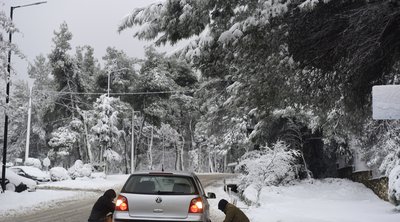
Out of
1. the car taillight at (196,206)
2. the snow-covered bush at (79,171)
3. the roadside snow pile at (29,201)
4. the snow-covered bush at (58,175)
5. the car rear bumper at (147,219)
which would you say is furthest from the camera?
the snow-covered bush at (79,171)

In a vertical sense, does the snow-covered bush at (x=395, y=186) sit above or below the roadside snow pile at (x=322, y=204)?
above

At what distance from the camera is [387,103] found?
5141 millimetres

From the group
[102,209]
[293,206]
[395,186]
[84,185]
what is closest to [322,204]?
[293,206]

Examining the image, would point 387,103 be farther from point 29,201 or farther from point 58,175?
point 58,175

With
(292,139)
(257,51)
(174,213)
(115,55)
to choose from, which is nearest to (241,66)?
(257,51)

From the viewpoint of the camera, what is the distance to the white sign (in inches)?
201

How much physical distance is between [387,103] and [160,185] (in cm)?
514

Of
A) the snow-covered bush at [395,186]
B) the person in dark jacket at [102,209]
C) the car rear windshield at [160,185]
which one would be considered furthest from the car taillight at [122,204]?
the snow-covered bush at [395,186]

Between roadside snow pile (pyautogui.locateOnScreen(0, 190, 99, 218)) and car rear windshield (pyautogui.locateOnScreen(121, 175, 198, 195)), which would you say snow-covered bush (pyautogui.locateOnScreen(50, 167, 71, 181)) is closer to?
roadside snow pile (pyautogui.locateOnScreen(0, 190, 99, 218))

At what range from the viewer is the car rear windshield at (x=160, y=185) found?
8930 mm

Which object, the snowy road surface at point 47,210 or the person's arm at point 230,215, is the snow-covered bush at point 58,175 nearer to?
the snowy road surface at point 47,210

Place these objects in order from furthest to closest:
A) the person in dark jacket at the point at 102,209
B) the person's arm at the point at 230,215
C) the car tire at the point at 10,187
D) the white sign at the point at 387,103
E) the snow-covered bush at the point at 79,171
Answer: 1. the snow-covered bush at the point at 79,171
2. the car tire at the point at 10,187
3. the person in dark jacket at the point at 102,209
4. the person's arm at the point at 230,215
5. the white sign at the point at 387,103

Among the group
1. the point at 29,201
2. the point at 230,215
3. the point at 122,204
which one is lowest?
the point at 29,201

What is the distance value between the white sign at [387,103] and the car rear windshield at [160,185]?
4.63m
